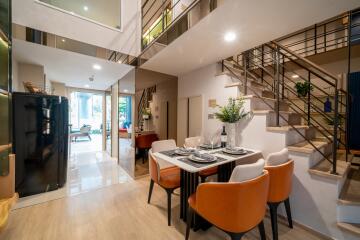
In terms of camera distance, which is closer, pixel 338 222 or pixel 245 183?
pixel 245 183

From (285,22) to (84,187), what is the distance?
154 inches

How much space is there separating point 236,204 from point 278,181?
73 cm

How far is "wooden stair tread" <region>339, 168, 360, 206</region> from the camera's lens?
162 cm

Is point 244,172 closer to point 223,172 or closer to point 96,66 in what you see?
point 223,172

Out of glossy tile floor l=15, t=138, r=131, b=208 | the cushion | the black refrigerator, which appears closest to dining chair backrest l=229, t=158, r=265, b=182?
the cushion

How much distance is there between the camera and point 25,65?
312 centimetres

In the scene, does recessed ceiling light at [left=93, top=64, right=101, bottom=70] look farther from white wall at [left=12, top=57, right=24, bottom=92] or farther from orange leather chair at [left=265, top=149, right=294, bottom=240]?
orange leather chair at [left=265, top=149, right=294, bottom=240]

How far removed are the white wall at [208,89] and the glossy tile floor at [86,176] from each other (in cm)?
209

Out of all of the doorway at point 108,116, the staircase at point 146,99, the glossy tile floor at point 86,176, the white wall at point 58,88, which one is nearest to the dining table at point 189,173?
the glossy tile floor at point 86,176

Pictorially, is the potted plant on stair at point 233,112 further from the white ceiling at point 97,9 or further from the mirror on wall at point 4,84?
the mirror on wall at point 4,84

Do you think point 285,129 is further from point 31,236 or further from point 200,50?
point 31,236

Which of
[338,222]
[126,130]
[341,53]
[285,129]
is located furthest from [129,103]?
[341,53]

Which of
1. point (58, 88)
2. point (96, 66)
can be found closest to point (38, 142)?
point (96, 66)

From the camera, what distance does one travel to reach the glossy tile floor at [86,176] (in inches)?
99.7
